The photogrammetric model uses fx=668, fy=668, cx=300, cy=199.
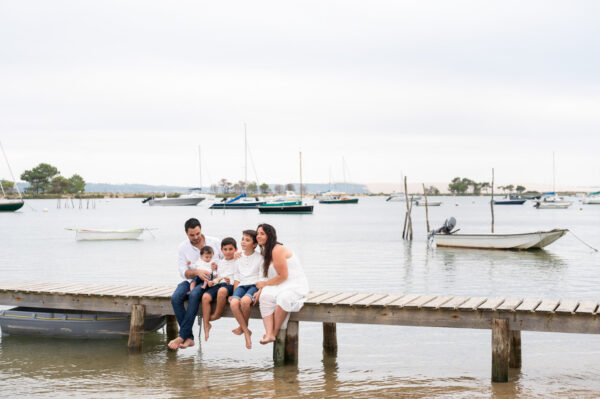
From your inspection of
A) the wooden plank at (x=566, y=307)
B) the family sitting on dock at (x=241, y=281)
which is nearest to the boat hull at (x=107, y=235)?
the family sitting on dock at (x=241, y=281)

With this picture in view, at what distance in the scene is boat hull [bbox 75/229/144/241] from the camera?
4669 cm

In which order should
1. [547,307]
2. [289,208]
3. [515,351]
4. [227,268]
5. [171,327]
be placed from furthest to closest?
1. [289,208]
2. [171,327]
3. [515,351]
4. [227,268]
5. [547,307]

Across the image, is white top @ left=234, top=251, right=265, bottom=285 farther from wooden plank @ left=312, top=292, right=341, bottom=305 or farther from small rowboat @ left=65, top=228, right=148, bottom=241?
small rowboat @ left=65, top=228, right=148, bottom=241

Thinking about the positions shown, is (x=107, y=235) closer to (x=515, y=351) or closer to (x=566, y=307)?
(x=515, y=351)

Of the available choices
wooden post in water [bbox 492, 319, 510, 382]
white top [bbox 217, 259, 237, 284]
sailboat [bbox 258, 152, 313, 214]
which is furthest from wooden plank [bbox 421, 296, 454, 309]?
sailboat [bbox 258, 152, 313, 214]

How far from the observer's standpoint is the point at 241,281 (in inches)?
409

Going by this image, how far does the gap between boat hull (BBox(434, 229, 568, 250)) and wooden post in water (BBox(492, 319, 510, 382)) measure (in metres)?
25.9

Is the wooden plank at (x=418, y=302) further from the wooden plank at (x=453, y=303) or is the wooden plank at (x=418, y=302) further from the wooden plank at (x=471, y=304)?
the wooden plank at (x=471, y=304)

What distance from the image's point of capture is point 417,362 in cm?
1166

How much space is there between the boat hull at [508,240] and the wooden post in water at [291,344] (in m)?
26.6

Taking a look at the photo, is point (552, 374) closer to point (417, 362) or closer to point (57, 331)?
point (417, 362)

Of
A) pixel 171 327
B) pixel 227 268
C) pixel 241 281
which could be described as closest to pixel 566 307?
pixel 241 281

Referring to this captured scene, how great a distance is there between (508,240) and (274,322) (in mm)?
27497

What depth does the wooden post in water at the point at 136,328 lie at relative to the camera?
11.1 metres
